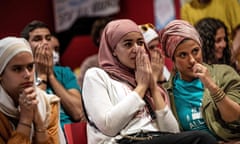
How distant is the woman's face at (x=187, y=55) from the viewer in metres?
2.57

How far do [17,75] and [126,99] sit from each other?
19.2 inches

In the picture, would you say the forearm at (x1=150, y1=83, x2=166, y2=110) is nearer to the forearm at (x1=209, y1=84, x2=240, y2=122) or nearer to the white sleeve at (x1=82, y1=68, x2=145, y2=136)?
the white sleeve at (x1=82, y1=68, x2=145, y2=136)

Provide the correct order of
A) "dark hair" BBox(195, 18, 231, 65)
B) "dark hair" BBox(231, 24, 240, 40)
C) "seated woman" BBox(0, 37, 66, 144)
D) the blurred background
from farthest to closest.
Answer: the blurred background
"dark hair" BBox(231, 24, 240, 40)
"dark hair" BBox(195, 18, 231, 65)
"seated woman" BBox(0, 37, 66, 144)

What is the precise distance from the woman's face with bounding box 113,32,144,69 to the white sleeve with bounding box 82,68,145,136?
0.48ft

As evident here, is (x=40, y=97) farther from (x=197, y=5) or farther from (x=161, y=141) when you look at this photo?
(x=197, y=5)

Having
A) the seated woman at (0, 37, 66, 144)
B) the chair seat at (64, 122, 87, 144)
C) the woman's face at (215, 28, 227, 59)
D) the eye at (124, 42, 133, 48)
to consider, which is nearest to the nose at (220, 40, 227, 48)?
the woman's face at (215, 28, 227, 59)

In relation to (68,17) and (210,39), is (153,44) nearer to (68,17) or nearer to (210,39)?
(210,39)

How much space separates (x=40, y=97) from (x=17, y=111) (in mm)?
162

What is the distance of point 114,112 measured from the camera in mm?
2326

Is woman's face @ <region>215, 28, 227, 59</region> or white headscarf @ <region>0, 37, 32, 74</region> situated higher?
white headscarf @ <region>0, 37, 32, 74</region>

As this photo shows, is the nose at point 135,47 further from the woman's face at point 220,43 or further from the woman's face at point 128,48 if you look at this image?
the woman's face at point 220,43

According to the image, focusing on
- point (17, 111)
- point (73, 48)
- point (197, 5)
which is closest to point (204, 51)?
point (197, 5)

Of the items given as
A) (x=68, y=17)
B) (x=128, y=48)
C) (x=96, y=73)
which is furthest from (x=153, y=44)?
(x=68, y=17)

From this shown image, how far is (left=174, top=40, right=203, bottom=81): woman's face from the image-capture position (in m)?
2.57
